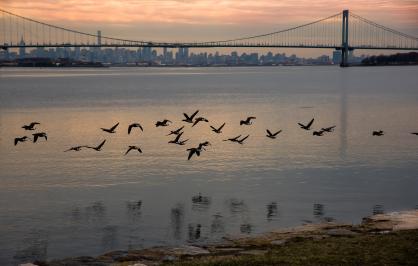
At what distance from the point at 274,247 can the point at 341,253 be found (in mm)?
1803

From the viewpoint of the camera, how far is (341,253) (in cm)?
1066

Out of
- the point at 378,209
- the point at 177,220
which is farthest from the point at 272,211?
the point at 378,209

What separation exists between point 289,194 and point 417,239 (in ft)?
26.1

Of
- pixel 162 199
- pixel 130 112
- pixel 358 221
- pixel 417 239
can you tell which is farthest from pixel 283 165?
pixel 130 112

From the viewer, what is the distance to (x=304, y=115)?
1914 inches

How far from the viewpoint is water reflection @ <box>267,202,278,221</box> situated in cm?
1623

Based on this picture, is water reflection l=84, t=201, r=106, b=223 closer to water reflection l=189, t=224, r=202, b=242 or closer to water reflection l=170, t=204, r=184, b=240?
water reflection l=170, t=204, r=184, b=240

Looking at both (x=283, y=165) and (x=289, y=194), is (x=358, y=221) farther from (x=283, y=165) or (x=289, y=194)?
(x=283, y=165)

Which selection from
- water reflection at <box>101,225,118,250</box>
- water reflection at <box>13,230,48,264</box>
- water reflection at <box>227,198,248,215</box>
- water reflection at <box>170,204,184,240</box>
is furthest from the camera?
water reflection at <box>227,198,248,215</box>

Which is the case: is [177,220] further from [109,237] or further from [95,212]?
[95,212]

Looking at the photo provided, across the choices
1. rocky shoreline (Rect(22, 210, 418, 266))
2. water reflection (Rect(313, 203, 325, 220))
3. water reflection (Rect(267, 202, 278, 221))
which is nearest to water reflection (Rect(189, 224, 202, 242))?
rocky shoreline (Rect(22, 210, 418, 266))

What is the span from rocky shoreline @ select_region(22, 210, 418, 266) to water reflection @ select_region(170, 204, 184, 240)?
4.59 ft

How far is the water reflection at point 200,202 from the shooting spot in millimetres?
17344

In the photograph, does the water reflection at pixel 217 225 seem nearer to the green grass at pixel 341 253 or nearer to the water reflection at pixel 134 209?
the water reflection at pixel 134 209
